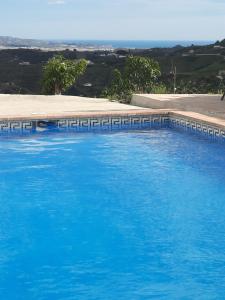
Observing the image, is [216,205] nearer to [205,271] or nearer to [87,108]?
[205,271]

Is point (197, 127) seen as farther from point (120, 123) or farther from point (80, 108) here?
point (80, 108)

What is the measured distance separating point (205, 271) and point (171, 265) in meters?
0.38

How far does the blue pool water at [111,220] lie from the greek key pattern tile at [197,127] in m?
0.53

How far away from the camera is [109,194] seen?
327 inches

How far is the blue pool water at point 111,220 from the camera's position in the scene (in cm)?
526

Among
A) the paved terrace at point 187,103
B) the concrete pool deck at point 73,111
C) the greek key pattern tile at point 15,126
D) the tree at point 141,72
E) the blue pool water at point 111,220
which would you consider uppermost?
the tree at point 141,72

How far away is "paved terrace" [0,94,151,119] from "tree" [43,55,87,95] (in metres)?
1.83

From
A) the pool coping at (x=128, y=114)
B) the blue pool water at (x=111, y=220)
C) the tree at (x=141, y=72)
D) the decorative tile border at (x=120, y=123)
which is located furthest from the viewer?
the tree at (x=141, y=72)

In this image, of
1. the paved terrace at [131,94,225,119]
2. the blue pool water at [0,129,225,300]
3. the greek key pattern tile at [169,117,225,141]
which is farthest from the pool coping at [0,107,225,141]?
the blue pool water at [0,129,225,300]

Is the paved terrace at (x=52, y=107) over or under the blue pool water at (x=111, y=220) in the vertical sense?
over

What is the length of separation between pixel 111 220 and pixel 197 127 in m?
6.29

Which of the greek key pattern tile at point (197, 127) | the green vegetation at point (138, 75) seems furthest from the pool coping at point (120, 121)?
the green vegetation at point (138, 75)

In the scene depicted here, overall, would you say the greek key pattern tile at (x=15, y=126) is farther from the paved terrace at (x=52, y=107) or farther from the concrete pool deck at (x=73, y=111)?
the paved terrace at (x=52, y=107)

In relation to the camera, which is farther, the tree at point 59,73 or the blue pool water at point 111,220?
the tree at point 59,73
